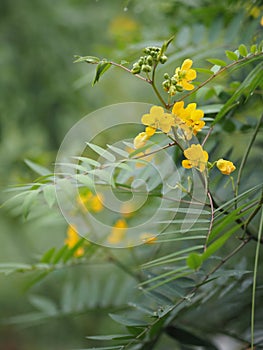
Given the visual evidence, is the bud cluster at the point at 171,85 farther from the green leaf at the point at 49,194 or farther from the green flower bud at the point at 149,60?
the green leaf at the point at 49,194

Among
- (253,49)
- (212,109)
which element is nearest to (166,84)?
(253,49)

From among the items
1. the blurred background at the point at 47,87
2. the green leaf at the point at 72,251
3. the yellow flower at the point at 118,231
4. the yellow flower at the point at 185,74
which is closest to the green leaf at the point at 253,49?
the yellow flower at the point at 185,74

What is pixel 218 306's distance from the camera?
115 cm

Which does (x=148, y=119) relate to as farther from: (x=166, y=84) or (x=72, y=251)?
(x=72, y=251)

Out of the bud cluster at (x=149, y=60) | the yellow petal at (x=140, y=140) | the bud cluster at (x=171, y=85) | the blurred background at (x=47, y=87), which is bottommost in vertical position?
the yellow petal at (x=140, y=140)

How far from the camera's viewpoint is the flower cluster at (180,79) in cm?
69

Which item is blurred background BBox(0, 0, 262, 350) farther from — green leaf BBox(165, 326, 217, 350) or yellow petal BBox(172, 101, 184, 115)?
yellow petal BBox(172, 101, 184, 115)

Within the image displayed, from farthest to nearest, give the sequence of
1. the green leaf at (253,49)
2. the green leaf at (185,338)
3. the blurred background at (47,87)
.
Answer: the blurred background at (47,87)
the green leaf at (185,338)
the green leaf at (253,49)

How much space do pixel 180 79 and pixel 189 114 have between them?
5 centimetres

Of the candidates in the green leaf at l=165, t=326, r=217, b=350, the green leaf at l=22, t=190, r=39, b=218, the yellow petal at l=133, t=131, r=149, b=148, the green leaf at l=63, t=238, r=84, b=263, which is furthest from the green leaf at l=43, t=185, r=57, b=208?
the green leaf at l=165, t=326, r=217, b=350

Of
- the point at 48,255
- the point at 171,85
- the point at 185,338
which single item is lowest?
the point at 185,338

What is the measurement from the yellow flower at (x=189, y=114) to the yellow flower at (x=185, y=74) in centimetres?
3

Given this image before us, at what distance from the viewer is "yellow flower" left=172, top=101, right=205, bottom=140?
68cm

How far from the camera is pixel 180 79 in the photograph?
2.30ft
